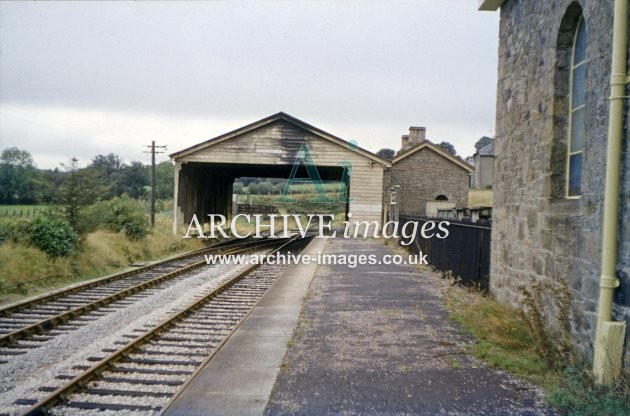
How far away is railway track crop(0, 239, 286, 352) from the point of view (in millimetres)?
7070

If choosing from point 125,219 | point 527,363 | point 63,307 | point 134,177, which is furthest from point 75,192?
Result: point 134,177

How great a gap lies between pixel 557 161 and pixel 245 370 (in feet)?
14.9

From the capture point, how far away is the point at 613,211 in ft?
14.7

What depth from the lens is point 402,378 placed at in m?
Answer: 5.29

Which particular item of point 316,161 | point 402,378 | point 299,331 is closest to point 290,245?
point 316,161

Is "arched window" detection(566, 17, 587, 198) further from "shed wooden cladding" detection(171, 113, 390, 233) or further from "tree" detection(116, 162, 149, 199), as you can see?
"tree" detection(116, 162, 149, 199)

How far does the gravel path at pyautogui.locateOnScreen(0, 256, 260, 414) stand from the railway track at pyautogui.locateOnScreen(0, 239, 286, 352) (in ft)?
0.48

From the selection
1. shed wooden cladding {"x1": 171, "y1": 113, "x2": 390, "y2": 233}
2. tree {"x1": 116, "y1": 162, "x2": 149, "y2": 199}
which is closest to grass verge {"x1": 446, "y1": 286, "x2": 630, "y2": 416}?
shed wooden cladding {"x1": 171, "y1": 113, "x2": 390, "y2": 233}

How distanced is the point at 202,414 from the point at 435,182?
1151 inches

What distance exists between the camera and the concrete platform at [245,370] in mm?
4531

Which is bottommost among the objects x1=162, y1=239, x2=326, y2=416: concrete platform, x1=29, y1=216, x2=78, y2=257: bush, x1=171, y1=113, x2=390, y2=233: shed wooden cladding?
x1=162, y1=239, x2=326, y2=416: concrete platform

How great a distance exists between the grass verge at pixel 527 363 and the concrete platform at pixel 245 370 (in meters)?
2.56

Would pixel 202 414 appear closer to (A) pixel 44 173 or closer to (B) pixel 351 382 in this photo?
(B) pixel 351 382

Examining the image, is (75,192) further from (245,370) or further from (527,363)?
(527,363)
